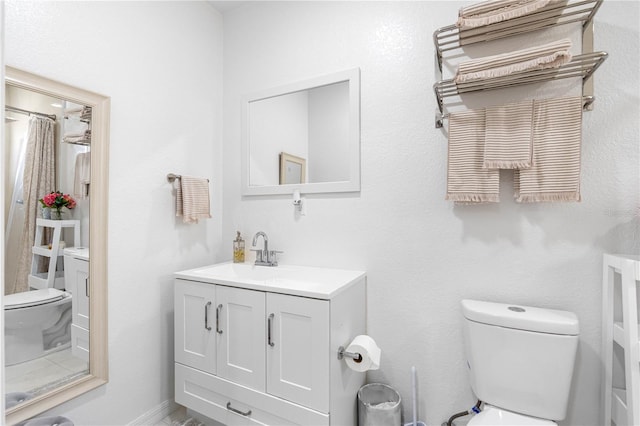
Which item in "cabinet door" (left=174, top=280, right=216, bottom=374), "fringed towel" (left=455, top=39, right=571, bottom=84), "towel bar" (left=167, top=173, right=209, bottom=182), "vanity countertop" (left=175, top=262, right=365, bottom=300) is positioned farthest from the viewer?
"towel bar" (left=167, top=173, right=209, bottom=182)

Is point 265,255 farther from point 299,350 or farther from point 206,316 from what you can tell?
point 299,350

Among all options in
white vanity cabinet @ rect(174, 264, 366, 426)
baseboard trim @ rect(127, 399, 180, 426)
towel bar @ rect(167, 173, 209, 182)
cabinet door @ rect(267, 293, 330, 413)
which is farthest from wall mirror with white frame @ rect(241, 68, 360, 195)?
baseboard trim @ rect(127, 399, 180, 426)

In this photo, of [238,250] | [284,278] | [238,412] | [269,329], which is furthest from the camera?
[238,250]

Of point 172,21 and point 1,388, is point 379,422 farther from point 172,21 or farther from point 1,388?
point 172,21

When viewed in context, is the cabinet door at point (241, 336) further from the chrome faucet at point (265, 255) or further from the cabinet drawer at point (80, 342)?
the cabinet drawer at point (80, 342)

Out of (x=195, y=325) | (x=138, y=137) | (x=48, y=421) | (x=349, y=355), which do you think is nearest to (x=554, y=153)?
(x=349, y=355)

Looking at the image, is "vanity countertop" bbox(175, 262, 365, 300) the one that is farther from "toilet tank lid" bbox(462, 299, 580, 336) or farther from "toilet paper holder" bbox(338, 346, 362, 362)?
"toilet tank lid" bbox(462, 299, 580, 336)

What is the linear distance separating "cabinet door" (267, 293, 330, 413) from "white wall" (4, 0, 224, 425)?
2.66ft

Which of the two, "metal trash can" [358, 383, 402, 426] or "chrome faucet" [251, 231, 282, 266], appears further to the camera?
"chrome faucet" [251, 231, 282, 266]

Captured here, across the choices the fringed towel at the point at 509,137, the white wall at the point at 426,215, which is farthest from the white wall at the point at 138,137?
the fringed towel at the point at 509,137

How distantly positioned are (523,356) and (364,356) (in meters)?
0.63

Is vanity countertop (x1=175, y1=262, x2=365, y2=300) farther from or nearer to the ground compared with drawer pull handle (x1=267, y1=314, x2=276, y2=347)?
farther from the ground

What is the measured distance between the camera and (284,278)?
1828 millimetres

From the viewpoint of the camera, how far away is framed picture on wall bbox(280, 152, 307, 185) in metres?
1.95
